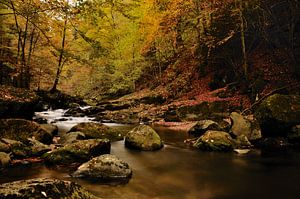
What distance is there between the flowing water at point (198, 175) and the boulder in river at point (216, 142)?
0.40 meters

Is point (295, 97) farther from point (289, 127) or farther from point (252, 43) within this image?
point (252, 43)

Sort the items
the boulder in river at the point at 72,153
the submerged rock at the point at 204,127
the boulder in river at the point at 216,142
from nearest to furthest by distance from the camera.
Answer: the boulder in river at the point at 72,153 < the boulder in river at the point at 216,142 < the submerged rock at the point at 204,127

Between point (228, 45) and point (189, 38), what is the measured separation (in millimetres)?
5400

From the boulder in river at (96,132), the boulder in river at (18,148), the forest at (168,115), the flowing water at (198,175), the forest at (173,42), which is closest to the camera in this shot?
the flowing water at (198,175)

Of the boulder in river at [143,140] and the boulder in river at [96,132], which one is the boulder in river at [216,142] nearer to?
the boulder in river at [143,140]

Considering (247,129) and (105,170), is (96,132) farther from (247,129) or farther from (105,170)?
(247,129)

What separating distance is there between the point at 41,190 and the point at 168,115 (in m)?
14.7

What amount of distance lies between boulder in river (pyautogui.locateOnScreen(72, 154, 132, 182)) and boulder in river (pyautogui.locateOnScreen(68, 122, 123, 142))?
4500 millimetres

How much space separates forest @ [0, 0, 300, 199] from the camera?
6.79 metres

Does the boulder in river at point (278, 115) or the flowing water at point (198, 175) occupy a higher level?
the boulder in river at point (278, 115)

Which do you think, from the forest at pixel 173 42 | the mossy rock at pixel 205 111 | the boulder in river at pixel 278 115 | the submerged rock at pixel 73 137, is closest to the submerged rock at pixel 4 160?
the submerged rock at pixel 73 137

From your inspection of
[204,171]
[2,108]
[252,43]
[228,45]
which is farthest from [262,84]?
[2,108]

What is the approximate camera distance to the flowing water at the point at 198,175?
6.11m

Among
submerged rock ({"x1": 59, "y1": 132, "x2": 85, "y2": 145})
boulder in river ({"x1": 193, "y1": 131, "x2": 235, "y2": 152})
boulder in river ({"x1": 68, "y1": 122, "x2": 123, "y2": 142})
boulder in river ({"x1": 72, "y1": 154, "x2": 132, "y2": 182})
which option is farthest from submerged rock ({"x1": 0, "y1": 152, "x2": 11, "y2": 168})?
boulder in river ({"x1": 193, "y1": 131, "x2": 235, "y2": 152})
